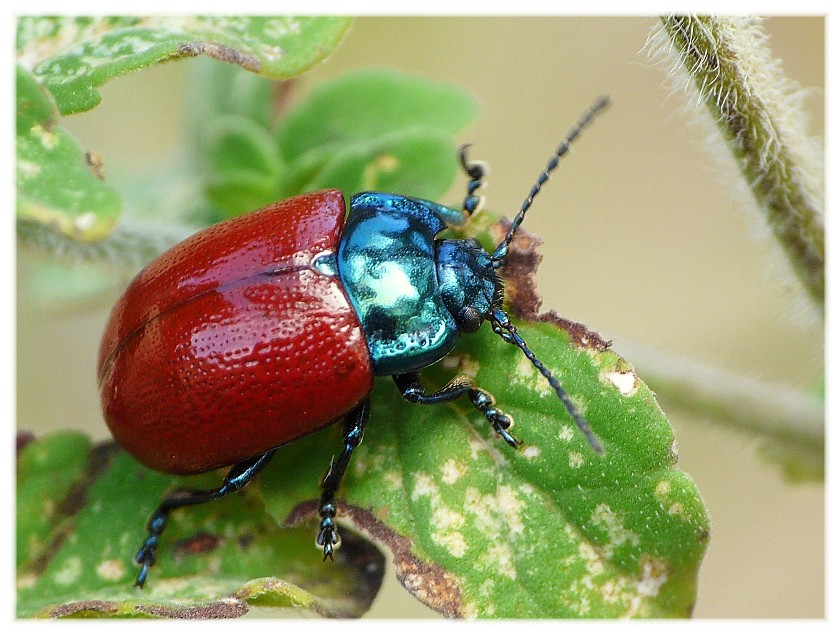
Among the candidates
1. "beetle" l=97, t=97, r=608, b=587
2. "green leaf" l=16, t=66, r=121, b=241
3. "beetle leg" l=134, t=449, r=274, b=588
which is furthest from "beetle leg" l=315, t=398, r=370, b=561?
"green leaf" l=16, t=66, r=121, b=241

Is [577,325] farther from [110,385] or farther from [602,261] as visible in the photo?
[602,261]

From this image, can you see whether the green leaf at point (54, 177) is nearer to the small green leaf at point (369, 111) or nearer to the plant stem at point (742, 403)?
the small green leaf at point (369, 111)

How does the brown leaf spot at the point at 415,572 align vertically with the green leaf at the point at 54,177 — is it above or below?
below

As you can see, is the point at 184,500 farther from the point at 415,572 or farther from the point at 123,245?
the point at 123,245

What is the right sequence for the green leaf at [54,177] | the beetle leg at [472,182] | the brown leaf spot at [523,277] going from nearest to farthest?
1. the green leaf at [54,177]
2. the brown leaf spot at [523,277]
3. the beetle leg at [472,182]

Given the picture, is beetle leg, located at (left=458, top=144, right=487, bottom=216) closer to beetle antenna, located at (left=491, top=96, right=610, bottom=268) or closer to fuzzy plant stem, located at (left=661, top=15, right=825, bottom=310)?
beetle antenna, located at (left=491, top=96, right=610, bottom=268)

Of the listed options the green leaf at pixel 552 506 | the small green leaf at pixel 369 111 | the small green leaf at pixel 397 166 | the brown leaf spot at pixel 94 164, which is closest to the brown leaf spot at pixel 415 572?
the green leaf at pixel 552 506

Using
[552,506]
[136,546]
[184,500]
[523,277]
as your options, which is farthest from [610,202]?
[136,546]

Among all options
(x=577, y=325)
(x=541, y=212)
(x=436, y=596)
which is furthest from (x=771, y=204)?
(x=541, y=212)
